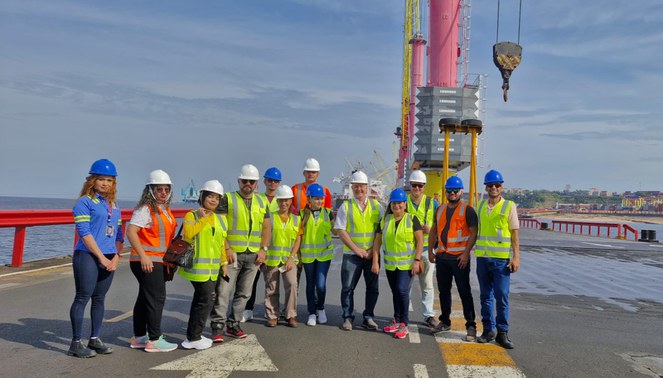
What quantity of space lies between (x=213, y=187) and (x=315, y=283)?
212cm

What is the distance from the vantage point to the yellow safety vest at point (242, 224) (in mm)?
5938

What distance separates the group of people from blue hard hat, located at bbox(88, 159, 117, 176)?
1 centimetres

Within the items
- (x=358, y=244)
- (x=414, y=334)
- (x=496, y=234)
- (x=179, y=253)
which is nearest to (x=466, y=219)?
(x=496, y=234)

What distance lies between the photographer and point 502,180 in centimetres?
595

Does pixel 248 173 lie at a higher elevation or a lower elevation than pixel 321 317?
higher

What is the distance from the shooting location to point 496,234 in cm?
587

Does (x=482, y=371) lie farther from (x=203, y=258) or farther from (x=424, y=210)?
(x=203, y=258)

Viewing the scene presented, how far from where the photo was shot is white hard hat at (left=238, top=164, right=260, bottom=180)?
19.7 feet

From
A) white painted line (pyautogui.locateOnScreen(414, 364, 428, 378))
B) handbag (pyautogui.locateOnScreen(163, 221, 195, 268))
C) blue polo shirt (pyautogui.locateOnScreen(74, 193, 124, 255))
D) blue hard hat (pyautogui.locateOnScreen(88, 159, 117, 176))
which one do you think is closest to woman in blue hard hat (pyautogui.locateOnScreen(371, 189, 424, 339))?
white painted line (pyautogui.locateOnScreen(414, 364, 428, 378))

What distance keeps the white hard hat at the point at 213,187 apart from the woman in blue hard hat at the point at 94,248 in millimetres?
933

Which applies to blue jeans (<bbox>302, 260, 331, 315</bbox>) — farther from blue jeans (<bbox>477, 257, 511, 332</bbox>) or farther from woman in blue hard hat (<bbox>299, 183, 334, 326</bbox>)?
blue jeans (<bbox>477, 257, 511, 332</bbox>)

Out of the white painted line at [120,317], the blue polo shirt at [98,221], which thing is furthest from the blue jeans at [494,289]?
the white painted line at [120,317]

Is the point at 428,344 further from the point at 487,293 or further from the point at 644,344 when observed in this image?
the point at 644,344

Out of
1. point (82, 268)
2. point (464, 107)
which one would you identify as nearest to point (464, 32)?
point (464, 107)
